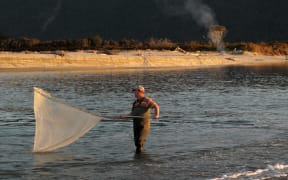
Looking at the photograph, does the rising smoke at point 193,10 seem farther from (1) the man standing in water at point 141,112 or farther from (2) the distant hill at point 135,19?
(1) the man standing in water at point 141,112

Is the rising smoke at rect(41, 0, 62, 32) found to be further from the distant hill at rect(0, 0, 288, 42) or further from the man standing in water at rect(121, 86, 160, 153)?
the man standing in water at rect(121, 86, 160, 153)

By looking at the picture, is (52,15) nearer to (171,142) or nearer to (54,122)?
(171,142)

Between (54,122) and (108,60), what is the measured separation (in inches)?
1526

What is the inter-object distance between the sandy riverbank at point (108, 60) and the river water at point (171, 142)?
19686mm

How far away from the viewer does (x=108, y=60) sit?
51.8m

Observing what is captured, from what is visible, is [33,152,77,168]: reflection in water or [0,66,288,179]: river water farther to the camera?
[33,152,77,168]: reflection in water

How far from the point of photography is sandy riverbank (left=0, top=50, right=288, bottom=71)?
4594 cm

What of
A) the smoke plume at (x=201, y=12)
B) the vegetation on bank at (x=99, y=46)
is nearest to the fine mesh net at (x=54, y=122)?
the vegetation on bank at (x=99, y=46)

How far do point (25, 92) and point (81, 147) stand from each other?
1440 cm

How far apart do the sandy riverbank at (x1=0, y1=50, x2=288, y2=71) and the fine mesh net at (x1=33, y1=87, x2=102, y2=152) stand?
103 feet


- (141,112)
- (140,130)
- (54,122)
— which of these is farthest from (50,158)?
(141,112)

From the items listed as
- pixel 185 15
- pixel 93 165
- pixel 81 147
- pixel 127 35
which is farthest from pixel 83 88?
pixel 185 15

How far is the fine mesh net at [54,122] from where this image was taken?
13164 mm

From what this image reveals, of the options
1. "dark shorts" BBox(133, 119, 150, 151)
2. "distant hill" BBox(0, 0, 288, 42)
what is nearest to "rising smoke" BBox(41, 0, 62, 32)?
"distant hill" BBox(0, 0, 288, 42)
